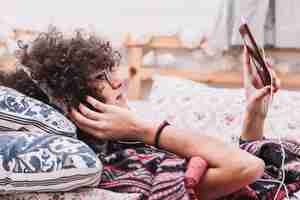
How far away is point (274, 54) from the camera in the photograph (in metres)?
2.16

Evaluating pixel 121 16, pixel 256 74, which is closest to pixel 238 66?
pixel 121 16

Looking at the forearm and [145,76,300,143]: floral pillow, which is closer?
the forearm

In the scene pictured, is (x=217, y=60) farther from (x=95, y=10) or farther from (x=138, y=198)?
(x=138, y=198)

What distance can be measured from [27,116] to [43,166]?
15cm

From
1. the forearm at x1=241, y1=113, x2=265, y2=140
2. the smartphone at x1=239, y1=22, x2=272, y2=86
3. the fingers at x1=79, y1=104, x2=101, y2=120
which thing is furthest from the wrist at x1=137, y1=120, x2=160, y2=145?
the forearm at x1=241, y1=113, x2=265, y2=140

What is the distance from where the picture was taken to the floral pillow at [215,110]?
5.85 feet

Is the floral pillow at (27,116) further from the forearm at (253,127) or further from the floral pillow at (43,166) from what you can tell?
the forearm at (253,127)

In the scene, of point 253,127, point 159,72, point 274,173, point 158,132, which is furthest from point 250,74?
point 159,72

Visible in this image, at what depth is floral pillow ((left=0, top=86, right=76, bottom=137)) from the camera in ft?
3.15

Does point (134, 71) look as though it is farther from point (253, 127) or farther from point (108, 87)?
point (108, 87)

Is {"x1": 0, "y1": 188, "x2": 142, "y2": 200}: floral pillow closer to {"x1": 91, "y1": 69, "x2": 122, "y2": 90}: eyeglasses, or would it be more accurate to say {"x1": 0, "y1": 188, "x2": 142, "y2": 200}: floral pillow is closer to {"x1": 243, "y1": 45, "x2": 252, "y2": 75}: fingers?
{"x1": 91, "y1": 69, "x2": 122, "y2": 90}: eyeglasses

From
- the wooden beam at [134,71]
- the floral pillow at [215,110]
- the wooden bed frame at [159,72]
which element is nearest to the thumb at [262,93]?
the floral pillow at [215,110]

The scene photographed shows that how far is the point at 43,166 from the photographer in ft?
2.83

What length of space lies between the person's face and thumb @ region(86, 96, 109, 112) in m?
0.03
